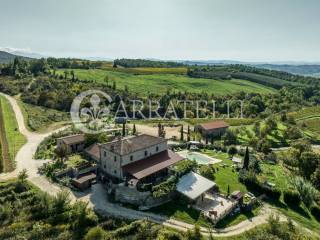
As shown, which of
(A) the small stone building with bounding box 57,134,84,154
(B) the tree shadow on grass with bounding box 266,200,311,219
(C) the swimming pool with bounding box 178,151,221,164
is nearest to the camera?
(B) the tree shadow on grass with bounding box 266,200,311,219

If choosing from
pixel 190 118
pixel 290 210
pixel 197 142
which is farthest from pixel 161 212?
pixel 190 118

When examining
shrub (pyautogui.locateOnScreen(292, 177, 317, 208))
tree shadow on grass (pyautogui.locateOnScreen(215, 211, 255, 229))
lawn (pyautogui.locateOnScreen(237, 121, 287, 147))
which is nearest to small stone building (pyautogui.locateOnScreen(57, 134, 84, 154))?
tree shadow on grass (pyautogui.locateOnScreen(215, 211, 255, 229))

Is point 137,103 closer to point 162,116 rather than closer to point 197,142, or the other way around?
point 162,116

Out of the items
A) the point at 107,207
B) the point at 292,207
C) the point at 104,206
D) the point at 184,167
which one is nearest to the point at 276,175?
the point at 292,207

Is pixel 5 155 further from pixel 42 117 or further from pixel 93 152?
pixel 42 117

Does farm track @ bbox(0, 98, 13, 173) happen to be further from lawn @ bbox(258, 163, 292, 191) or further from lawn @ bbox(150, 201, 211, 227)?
lawn @ bbox(258, 163, 292, 191)

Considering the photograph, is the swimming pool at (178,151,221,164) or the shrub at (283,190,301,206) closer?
the shrub at (283,190,301,206)
